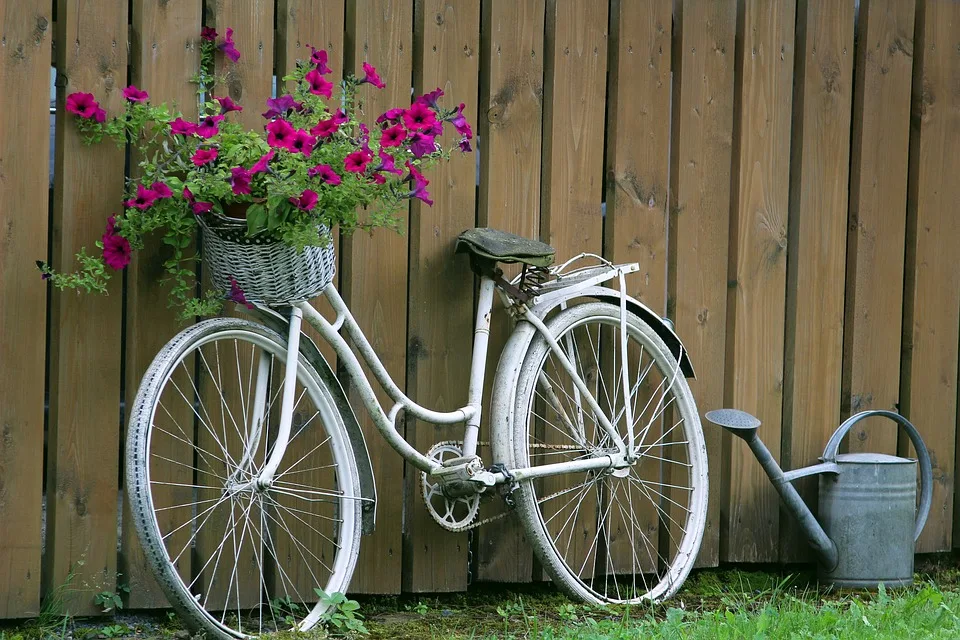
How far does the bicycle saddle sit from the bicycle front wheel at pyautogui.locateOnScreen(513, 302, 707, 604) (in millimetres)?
251

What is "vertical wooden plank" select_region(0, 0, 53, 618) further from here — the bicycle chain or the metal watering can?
the metal watering can

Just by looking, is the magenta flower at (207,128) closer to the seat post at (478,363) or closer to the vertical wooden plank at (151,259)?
the vertical wooden plank at (151,259)

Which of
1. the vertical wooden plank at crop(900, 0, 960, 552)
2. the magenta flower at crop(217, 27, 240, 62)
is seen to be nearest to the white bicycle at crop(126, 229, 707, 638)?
the magenta flower at crop(217, 27, 240, 62)

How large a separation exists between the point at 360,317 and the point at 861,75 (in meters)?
2.17

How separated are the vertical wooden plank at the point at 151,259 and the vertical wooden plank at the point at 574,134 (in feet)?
3.82

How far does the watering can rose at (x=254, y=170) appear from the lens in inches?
98.6

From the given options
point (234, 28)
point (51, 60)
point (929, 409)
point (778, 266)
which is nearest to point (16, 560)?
point (51, 60)

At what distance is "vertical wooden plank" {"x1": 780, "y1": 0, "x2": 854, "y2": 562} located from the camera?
3.83 m

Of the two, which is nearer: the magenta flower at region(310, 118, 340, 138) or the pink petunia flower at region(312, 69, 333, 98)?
the magenta flower at region(310, 118, 340, 138)

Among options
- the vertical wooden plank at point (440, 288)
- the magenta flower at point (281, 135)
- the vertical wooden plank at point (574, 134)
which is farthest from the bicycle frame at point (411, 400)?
the magenta flower at point (281, 135)

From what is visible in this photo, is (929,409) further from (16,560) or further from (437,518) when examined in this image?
(16,560)

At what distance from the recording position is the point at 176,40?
2.88 m

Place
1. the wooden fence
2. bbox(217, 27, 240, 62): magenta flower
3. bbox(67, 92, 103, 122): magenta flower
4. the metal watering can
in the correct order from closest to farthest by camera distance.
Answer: bbox(67, 92, 103, 122): magenta flower, the wooden fence, bbox(217, 27, 240, 62): magenta flower, the metal watering can

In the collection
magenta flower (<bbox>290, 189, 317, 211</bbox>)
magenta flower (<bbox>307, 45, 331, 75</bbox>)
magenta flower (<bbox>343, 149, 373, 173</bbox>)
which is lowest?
magenta flower (<bbox>290, 189, 317, 211</bbox>)
